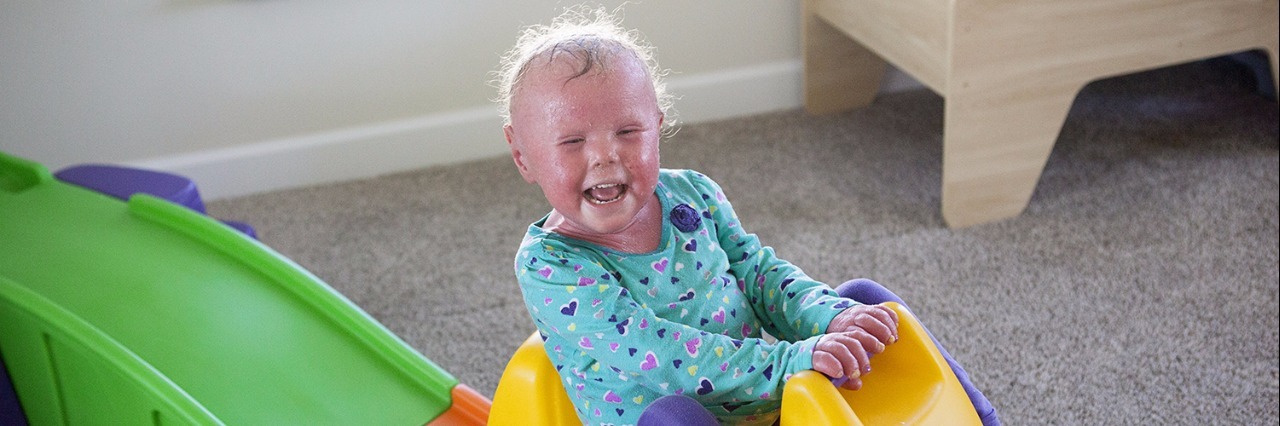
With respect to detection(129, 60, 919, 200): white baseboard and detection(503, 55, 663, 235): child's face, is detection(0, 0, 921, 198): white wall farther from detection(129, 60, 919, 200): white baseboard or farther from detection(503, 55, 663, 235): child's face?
detection(503, 55, 663, 235): child's face

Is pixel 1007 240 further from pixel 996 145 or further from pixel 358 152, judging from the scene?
pixel 358 152

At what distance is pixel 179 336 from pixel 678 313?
0.57 metres

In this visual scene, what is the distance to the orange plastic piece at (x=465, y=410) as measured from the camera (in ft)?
3.73

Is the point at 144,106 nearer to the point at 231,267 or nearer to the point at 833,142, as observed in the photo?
the point at 231,267

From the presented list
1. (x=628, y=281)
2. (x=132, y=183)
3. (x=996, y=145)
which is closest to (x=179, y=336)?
(x=132, y=183)

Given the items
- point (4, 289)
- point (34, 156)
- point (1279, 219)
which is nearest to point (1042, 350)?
point (1279, 219)

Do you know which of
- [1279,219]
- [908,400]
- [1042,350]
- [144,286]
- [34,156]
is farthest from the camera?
[34,156]

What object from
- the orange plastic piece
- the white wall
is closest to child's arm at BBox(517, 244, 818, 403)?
the orange plastic piece

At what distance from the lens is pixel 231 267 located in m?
1.32

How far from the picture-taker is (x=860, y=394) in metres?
0.87

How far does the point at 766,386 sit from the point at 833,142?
1.21 metres

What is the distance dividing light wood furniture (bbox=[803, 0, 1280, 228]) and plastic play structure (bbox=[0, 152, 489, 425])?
2.65 ft

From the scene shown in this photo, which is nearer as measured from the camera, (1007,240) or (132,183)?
(132,183)

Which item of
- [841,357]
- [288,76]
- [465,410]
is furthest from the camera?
[288,76]
